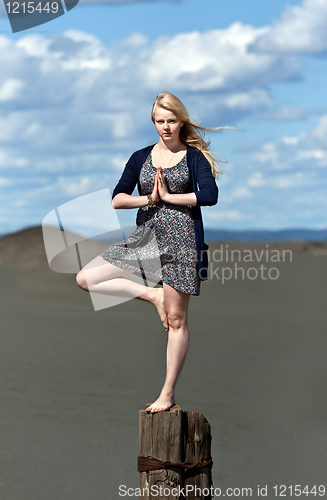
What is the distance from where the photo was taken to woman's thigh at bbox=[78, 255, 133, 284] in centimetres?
457

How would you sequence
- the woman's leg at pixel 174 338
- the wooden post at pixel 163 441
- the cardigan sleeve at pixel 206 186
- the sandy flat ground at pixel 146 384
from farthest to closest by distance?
the sandy flat ground at pixel 146 384 → the wooden post at pixel 163 441 → the woman's leg at pixel 174 338 → the cardigan sleeve at pixel 206 186

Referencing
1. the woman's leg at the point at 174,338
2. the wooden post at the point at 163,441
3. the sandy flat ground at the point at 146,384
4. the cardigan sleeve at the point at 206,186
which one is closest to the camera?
the cardigan sleeve at the point at 206,186

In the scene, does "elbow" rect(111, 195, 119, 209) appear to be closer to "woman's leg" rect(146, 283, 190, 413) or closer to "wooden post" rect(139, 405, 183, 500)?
"woman's leg" rect(146, 283, 190, 413)

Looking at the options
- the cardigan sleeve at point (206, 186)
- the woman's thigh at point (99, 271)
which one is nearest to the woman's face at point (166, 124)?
the cardigan sleeve at point (206, 186)

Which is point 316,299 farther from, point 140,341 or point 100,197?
point 100,197

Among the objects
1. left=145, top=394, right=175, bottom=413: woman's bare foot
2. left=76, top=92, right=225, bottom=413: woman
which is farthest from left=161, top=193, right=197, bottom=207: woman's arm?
left=145, top=394, right=175, bottom=413: woman's bare foot

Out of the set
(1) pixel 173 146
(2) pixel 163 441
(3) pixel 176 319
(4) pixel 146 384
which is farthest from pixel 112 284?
(4) pixel 146 384

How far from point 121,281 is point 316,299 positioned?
965cm

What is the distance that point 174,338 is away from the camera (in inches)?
179

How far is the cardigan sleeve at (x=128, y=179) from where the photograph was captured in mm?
4547

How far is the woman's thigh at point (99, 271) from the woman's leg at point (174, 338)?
1.34ft

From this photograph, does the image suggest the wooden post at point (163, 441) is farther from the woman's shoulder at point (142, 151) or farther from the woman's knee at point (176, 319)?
the woman's shoulder at point (142, 151)

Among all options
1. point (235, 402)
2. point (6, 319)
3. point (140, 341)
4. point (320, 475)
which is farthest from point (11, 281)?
point (320, 475)

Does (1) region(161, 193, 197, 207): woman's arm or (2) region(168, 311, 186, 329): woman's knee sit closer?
(1) region(161, 193, 197, 207): woman's arm
